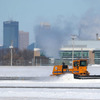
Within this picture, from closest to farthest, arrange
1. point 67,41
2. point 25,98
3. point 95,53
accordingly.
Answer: point 25,98
point 67,41
point 95,53

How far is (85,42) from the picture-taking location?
128375 mm

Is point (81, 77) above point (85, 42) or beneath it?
beneath

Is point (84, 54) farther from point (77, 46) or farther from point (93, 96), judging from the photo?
point (93, 96)

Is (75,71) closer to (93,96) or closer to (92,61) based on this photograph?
(93,96)

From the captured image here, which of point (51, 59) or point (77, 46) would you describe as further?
point (77, 46)

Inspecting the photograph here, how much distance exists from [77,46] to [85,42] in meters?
5.08

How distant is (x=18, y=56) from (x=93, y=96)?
5686 inches

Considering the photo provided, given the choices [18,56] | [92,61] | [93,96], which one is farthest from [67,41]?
[93,96]

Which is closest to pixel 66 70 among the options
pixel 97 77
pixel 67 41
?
pixel 97 77

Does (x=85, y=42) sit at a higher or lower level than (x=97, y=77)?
higher

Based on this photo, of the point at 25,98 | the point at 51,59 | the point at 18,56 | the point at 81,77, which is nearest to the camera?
the point at 25,98

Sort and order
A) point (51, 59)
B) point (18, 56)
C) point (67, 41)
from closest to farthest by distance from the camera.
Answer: point (51, 59)
point (67, 41)
point (18, 56)

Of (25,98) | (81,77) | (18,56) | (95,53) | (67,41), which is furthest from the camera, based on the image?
(18,56)

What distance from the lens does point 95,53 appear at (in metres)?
123
